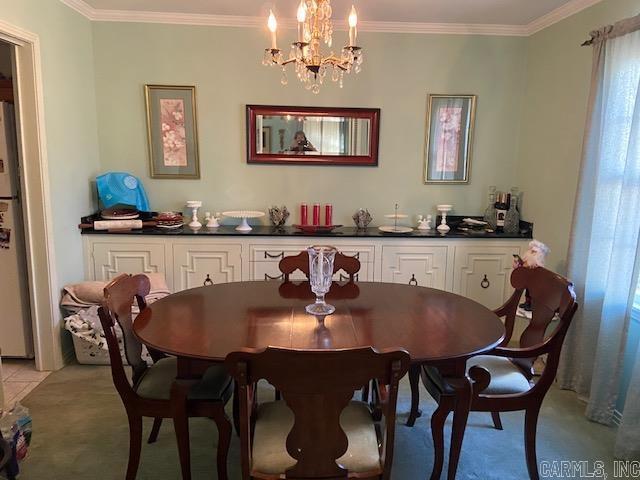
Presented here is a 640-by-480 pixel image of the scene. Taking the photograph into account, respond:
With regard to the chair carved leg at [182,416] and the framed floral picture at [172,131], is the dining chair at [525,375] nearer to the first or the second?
the chair carved leg at [182,416]

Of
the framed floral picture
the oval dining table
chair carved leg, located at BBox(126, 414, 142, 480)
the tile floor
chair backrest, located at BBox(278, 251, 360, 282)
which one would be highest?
the framed floral picture

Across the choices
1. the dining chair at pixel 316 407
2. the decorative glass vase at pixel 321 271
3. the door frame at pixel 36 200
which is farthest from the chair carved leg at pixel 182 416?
the door frame at pixel 36 200

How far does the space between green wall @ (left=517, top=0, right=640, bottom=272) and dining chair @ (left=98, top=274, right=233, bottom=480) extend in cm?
242

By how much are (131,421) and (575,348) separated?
252 centimetres

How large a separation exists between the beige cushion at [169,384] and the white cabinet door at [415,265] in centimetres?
177

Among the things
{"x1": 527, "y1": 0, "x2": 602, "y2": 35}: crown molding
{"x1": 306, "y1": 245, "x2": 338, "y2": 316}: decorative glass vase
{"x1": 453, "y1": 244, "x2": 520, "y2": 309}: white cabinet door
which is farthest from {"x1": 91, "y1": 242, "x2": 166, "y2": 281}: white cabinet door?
{"x1": 527, "y1": 0, "x2": 602, "y2": 35}: crown molding

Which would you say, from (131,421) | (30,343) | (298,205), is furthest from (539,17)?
(30,343)

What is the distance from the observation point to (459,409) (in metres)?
1.81

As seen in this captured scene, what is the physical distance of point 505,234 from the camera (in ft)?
11.6

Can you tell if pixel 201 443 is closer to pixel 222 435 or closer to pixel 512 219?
pixel 222 435

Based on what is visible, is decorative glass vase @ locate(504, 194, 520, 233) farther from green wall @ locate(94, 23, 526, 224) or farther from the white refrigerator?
the white refrigerator

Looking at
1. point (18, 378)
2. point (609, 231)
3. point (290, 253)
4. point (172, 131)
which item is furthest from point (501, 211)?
point (18, 378)

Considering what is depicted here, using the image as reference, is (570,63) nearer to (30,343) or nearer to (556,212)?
(556,212)

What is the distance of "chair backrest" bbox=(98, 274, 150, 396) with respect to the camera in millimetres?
1778
